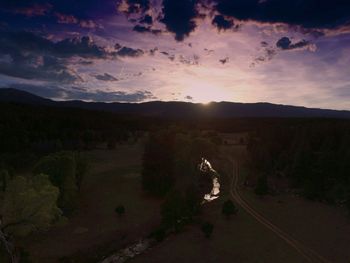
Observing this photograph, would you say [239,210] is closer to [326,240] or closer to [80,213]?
[326,240]

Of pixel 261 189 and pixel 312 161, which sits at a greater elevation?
pixel 312 161

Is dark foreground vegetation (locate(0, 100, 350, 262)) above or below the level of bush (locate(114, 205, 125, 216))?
above

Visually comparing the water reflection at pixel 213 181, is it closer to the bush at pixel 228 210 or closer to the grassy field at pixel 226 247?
the bush at pixel 228 210

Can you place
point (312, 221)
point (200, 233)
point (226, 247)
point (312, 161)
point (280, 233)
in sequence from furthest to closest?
point (312, 161)
point (312, 221)
point (200, 233)
point (280, 233)
point (226, 247)

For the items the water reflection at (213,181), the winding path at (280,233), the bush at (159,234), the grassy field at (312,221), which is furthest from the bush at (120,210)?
the grassy field at (312,221)

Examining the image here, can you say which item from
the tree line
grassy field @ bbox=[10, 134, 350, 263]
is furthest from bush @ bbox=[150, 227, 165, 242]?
the tree line

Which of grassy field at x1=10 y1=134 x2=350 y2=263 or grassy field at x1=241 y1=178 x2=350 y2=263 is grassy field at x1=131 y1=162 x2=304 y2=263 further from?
grassy field at x1=241 y1=178 x2=350 y2=263

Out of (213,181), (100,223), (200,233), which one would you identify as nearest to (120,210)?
(100,223)

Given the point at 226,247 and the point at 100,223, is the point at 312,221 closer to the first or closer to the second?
the point at 226,247

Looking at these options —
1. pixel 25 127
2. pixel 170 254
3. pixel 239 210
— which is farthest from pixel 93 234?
pixel 25 127
